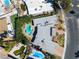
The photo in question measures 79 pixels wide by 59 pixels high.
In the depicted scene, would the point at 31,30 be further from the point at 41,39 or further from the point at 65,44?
the point at 65,44

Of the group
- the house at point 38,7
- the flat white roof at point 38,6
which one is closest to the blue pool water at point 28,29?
the house at point 38,7

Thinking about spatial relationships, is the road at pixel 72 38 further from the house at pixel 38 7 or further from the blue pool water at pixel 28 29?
the blue pool water at pixel 28 29

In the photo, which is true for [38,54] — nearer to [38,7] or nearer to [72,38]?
[72,38]

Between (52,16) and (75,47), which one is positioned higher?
(52,16)

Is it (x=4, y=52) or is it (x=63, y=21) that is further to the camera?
(x=63, y=21)

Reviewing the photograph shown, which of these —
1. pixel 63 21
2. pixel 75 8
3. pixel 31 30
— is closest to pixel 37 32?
pixel 31 30

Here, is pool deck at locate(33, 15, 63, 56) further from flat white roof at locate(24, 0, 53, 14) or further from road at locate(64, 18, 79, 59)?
flat white roof at locate(24, 0, 53, 14)

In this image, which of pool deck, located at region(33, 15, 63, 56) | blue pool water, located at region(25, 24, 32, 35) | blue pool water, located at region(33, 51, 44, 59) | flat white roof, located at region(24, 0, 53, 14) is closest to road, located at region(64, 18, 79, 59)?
pool deck, located at region(33, 15, 63, 56)
